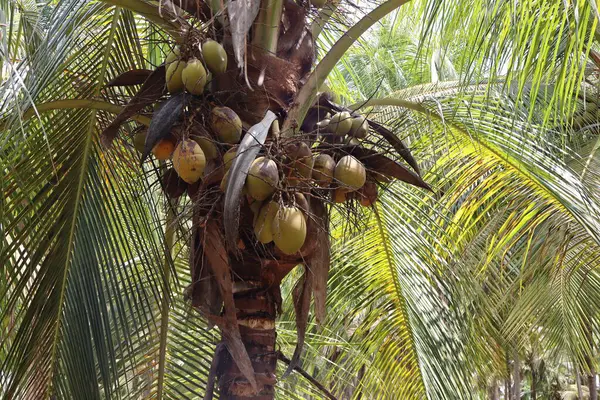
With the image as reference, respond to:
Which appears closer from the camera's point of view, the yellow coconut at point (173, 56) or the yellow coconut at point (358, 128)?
the yellow coconut at point (173, 56)

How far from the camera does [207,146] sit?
2227mm

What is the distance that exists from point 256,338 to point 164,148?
0.69m

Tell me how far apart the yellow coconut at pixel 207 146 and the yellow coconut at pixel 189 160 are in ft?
0.23

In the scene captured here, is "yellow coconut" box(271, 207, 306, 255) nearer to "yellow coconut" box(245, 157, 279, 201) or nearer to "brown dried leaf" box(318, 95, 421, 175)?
"yellow coconut" box(245, 157, 279, 201)

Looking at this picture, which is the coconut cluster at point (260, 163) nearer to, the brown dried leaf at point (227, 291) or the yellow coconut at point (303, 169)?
the yellow coconut at point (303, 169)

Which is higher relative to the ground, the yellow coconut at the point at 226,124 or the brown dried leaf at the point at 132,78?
the brown dried leaf at the point at 132,78

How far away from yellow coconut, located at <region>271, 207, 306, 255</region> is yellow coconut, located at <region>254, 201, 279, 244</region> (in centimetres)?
2

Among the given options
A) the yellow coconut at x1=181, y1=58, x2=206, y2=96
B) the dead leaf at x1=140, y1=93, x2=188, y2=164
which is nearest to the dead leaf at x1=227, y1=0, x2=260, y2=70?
the yellow coconut at x1=181, y1=58, x2=206, y2=96

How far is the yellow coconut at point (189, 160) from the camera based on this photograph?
2.11 m

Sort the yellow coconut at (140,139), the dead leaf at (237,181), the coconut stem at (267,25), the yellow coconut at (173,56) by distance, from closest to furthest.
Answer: the dead leaf at (237,181) → the yellow coconut at (173,56) → the yellow coconut at (140,139) → the coconut stem at (267,25)

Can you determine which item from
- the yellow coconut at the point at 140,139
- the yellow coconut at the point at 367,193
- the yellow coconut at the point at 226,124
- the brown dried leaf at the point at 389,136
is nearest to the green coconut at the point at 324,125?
the brown dried leaf at the point at 389,136

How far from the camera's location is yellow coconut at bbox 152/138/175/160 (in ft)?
7.47

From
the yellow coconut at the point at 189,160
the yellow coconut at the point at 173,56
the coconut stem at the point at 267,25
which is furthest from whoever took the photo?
the coconut stem at the point at 267,25

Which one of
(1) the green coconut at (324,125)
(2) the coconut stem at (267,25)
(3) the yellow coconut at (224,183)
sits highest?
(2) the coconut stem at (267,25)
